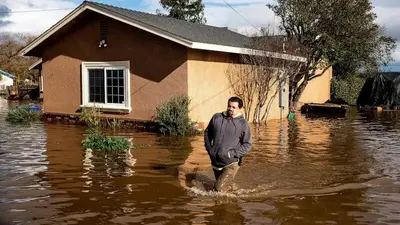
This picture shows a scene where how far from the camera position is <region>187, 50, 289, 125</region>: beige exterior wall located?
16234 mm

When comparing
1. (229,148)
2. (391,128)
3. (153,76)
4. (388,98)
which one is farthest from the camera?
(388,98)

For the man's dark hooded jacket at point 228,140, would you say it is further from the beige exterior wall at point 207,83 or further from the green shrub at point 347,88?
the green shrub at point 347,88

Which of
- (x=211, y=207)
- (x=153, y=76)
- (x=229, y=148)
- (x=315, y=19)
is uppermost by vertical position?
(x=315, y=19)

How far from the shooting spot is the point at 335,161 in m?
11.1

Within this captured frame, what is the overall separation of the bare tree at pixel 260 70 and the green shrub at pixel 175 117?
3.47 metres

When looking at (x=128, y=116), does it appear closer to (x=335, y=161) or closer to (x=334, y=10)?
(x=335, y=161)

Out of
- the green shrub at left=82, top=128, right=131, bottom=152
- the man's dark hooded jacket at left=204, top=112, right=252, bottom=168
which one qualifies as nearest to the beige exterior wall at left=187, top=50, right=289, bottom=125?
the green shrub at left=82, top=128, right=131, bottom=152

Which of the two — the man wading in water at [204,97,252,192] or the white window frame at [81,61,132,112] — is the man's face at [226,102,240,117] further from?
the white window frame at [81,61,132,112]

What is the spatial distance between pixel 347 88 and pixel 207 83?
20.5 metres

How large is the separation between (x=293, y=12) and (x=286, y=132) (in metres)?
9.45

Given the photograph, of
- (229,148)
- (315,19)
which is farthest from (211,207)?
(315,19)

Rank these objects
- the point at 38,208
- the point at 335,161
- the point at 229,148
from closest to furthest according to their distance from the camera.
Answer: the point at 38,208, the point at 229,148, the point at 335,161

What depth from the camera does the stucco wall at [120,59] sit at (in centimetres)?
1625

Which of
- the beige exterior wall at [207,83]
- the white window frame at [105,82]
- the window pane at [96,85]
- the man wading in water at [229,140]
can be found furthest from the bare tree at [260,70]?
the man wading in water at [229,140]
